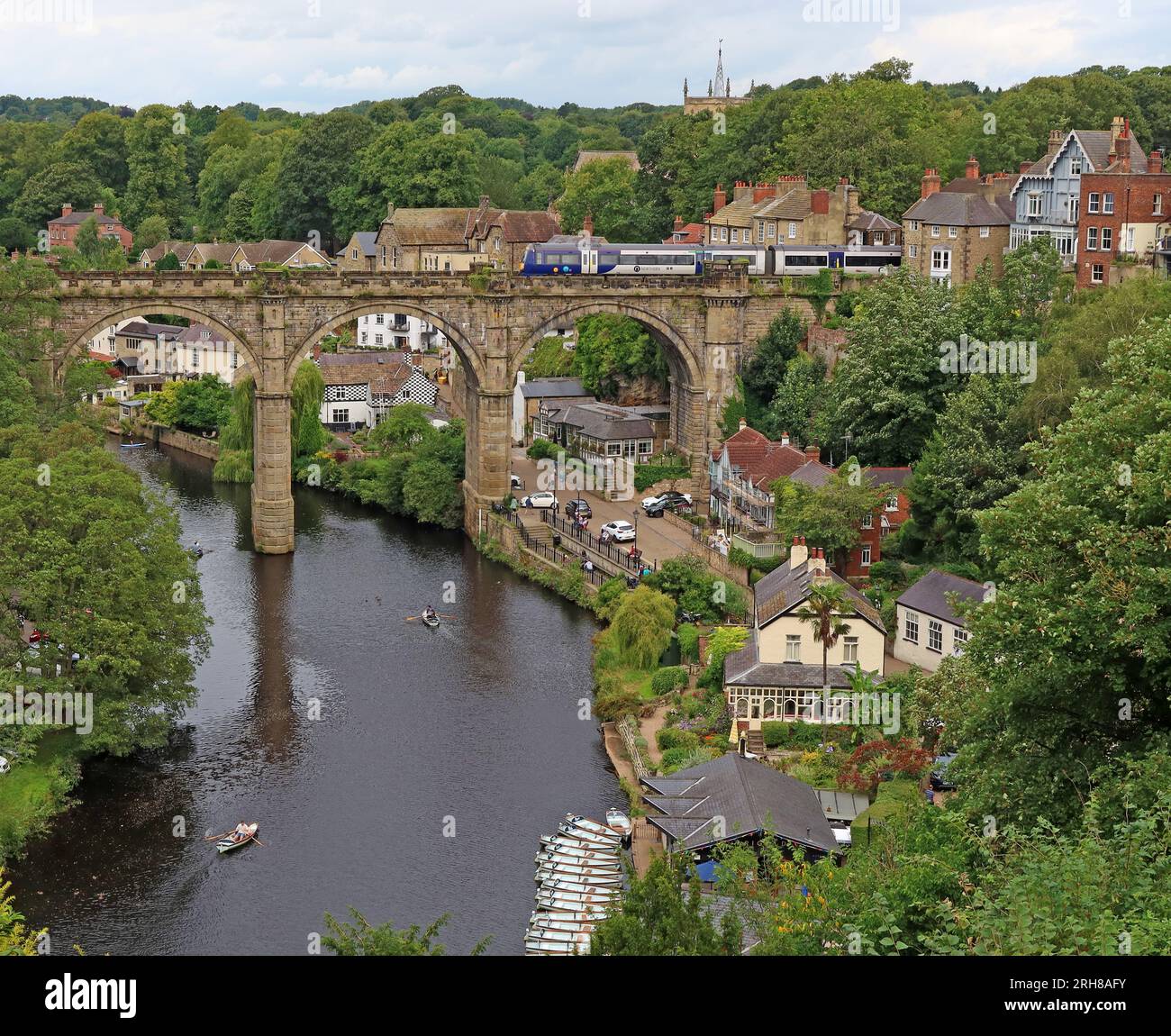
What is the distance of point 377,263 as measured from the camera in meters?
125

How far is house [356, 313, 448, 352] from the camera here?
125 meters

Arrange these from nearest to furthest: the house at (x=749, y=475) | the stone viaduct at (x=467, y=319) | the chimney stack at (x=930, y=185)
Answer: the house at (x=749, y=475) → the stone viaduct at (x=467, y=319) → the chimney stack at (x=930, y=185)

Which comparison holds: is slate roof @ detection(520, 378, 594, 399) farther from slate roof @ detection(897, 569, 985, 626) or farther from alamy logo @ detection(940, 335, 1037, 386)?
slate roof @ detection(897, 569, 985, 626)

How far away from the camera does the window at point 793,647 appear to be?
5325cm

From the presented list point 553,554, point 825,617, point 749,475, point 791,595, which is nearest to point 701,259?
point 749,475

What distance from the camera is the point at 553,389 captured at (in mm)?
101750

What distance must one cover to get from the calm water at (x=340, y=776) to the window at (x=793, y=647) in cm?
718

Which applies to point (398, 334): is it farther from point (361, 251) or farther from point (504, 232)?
point (504, 232)

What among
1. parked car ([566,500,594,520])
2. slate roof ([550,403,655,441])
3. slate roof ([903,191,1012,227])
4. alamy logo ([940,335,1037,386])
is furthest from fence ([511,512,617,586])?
slate roof ([903,191,1012,227])

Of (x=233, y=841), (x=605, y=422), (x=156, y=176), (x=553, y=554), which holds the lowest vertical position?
(x=233, y=841)

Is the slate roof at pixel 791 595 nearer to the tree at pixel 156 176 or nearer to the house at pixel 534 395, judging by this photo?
the house at pixel 534 395

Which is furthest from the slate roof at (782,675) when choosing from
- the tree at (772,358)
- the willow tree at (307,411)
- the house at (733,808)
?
the willow tree at (307,411)

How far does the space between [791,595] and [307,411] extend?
46773 mm

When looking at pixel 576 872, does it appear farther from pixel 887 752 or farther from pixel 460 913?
pixel 887 752
